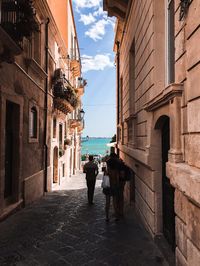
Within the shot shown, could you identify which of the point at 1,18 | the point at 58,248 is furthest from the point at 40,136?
the point at 58,248

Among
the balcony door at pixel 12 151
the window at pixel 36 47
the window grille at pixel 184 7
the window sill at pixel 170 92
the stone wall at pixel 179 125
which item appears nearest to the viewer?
the stone wall at pixel 179 125

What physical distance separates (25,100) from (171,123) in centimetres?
656

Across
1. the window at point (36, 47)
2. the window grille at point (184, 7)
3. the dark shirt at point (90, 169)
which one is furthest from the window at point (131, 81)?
the window grille at point (184, 7)

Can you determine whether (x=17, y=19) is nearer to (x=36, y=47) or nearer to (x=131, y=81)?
(x=36, y=47)

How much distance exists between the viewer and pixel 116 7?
11.1 meters

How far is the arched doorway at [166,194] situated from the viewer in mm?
4922

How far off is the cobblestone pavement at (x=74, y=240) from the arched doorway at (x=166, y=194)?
1.27 ft

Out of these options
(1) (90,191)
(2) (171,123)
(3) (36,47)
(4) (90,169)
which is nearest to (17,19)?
(3) (36,47)

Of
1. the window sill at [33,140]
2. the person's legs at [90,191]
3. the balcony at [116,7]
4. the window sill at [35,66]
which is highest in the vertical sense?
the balcony at [116,7]

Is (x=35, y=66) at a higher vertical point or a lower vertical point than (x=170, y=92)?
higher

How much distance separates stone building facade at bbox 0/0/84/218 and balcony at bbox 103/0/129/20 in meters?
2.67

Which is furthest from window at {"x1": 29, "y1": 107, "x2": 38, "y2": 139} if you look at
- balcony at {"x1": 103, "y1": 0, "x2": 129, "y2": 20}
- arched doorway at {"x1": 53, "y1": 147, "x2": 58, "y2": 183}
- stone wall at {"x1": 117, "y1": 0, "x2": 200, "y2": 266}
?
stone wall at {"x1": 117, "y1": 0, "x2": 200, "y2": 266}

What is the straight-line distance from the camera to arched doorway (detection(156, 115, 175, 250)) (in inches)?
194

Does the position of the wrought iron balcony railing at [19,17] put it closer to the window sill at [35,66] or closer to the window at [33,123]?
the window sill at [35,66]
